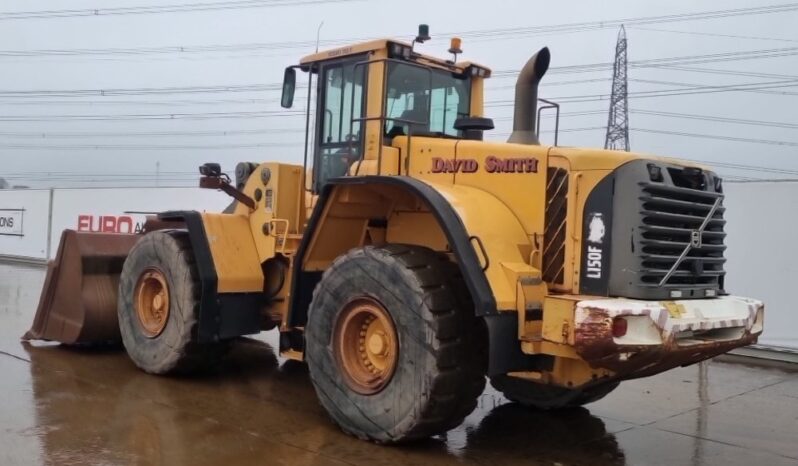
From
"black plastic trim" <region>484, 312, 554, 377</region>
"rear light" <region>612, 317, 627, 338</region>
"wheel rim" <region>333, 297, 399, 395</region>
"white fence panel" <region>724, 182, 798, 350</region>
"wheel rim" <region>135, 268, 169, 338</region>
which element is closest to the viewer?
"rear light" <region>612, 317, 627, 338</region>

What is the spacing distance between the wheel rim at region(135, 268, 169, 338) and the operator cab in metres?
1.75

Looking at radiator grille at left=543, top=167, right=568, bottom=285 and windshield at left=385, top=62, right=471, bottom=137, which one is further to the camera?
windshield at left=385, top=62, right=471, bottom=137

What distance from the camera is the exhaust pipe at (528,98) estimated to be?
5.60 m

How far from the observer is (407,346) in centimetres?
476

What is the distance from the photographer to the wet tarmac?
482 cm

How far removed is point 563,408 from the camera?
6359mm

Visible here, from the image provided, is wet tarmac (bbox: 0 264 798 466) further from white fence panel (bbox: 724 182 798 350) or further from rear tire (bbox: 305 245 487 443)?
white fence panel (bbox: 724 182 798 350)

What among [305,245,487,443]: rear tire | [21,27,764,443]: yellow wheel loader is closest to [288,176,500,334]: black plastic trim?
[21,27,764,443]: yellow wheel loader

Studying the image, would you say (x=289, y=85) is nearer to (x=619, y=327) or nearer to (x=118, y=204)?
(x=619, y=327)

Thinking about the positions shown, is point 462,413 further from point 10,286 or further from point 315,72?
point 10,286

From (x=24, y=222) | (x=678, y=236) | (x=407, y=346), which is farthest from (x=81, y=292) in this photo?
(x=24, y=222)

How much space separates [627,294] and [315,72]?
11.4 ft

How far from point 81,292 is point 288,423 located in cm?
325

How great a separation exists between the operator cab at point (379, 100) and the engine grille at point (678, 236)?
5.52 feet
